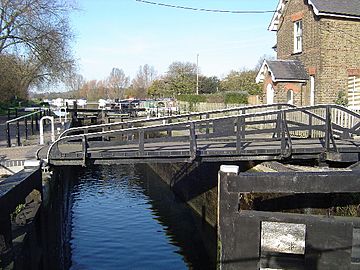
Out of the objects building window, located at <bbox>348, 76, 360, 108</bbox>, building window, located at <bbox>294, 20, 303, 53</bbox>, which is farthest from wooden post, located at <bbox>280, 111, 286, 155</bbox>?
building window, located at <bbox>294, 20, 303, 53</bbox>

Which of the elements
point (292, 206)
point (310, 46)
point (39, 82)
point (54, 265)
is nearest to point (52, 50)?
point (39, 82)

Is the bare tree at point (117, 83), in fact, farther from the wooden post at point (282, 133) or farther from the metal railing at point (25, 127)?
the wooden post at point (282, 133)

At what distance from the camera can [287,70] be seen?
21.7 meters

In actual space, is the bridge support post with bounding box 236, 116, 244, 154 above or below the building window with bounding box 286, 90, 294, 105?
below

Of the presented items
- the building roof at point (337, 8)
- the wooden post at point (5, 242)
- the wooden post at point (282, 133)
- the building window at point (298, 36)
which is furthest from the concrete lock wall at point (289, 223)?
the building window at point (298, 36)

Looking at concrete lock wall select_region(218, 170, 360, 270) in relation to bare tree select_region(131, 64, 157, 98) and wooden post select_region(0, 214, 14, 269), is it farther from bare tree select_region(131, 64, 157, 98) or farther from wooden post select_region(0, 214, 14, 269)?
bare tree select_region(131, 64, 157, 98)

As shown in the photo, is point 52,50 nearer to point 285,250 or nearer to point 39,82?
point 39,82

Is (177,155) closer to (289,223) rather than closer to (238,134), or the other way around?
(238,134)

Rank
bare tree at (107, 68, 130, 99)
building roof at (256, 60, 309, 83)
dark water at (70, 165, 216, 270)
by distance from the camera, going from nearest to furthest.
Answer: dark water at (70, 165, 216, 270) < building roof at (256, 60, 309, 83) < bare tree at (107, 68, 130, 99)

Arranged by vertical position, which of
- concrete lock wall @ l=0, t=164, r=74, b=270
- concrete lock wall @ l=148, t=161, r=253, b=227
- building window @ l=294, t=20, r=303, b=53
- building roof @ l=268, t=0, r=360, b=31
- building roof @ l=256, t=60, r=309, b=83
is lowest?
concrete lock wall @ l=148, t=161, r=253, b=227

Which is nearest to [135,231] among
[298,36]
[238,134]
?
[238,134]

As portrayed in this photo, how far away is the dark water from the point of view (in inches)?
395

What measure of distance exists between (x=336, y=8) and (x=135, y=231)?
635 inches

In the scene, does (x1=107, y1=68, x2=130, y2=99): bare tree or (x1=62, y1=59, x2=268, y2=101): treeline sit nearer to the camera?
(x1=62, y1=59, x2=268, y2=101): treeline
